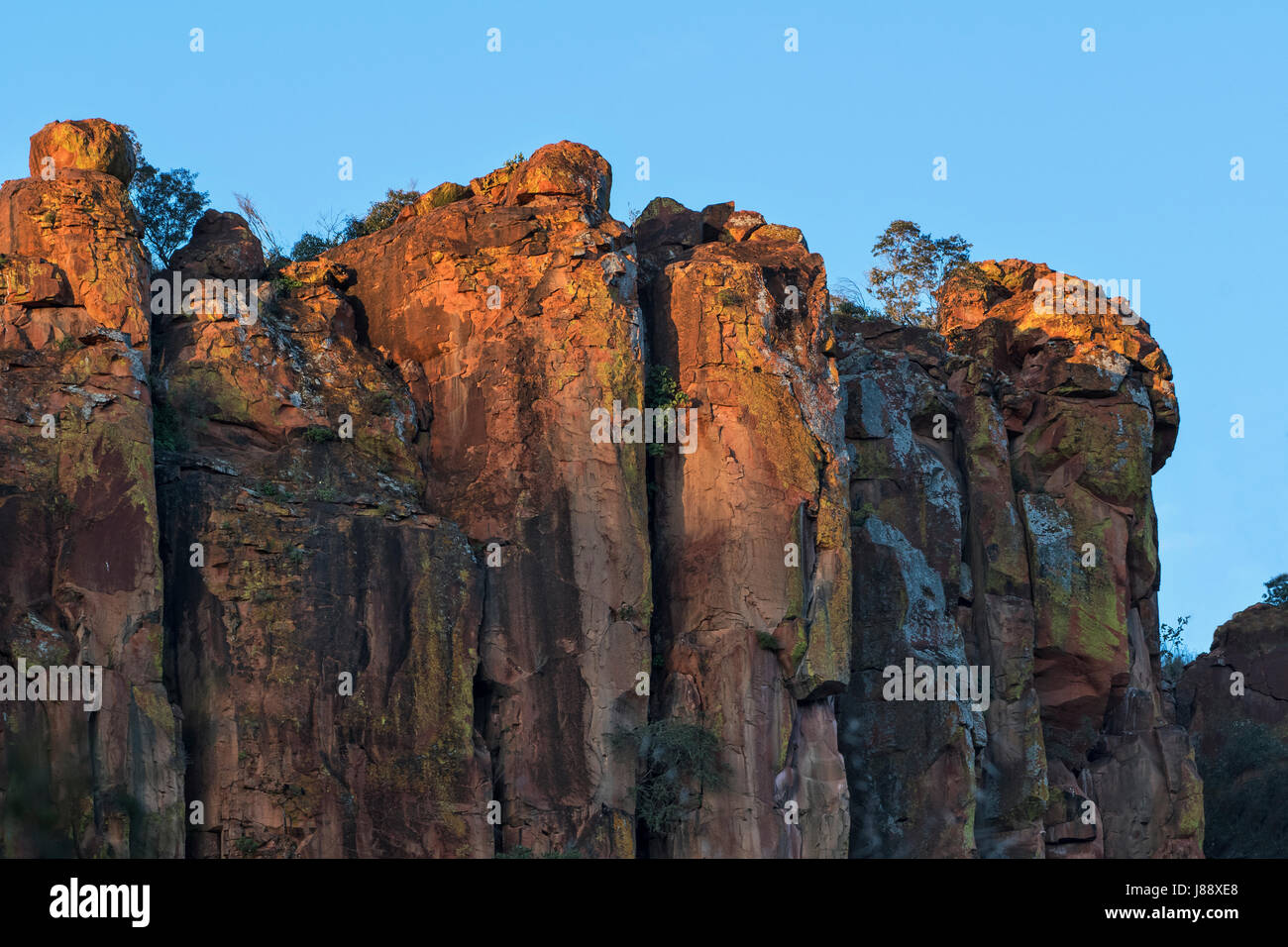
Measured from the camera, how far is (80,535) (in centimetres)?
4219

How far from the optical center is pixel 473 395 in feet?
158

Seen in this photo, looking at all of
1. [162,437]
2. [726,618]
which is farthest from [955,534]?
[162,437]

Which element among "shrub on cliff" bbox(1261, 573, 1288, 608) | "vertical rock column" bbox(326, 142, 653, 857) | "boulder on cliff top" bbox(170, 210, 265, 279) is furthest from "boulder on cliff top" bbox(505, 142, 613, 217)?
"shrub on cliff" bbox(1261, 573, 1288, 608)

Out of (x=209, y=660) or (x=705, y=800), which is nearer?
(x=209, y=660)

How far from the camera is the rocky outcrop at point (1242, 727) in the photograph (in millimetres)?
64500

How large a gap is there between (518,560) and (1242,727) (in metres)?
29.4

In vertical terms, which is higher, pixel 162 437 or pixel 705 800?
pixel 162 437

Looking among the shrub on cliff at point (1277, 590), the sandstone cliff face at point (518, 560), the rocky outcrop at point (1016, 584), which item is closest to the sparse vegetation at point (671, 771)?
the sandstone cliff face at point (518, 560)

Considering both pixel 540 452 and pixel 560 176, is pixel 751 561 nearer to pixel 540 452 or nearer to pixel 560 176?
pixel 540 452

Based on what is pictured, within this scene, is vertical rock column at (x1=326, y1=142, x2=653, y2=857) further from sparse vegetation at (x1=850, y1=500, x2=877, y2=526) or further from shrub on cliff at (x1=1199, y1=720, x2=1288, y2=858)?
shrub on cliff at (x1=1199, y1=720, x2=1288, y2=858)

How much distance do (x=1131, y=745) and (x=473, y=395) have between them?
798 inches

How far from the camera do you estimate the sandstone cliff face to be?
42406 mm
